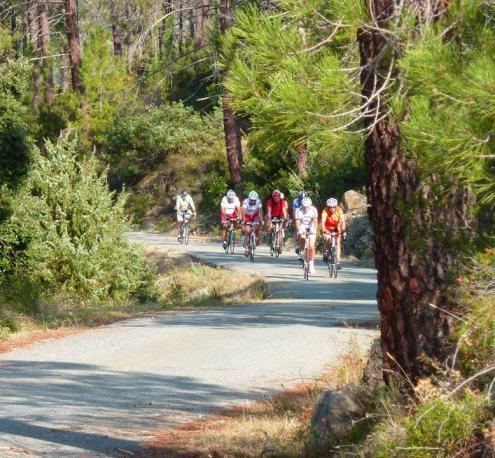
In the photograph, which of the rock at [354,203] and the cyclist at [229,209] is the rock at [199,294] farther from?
the rock at [354,203]

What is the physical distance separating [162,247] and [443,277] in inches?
1204

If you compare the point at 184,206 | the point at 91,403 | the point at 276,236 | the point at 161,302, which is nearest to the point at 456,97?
the point at 91,403

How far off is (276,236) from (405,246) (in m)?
26.0

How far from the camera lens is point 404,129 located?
6086mm

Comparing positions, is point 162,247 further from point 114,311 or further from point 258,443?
point 258,443

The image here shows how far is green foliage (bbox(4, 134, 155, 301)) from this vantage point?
24.4 meters

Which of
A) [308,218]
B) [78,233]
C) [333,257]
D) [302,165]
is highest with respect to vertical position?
[302,165]

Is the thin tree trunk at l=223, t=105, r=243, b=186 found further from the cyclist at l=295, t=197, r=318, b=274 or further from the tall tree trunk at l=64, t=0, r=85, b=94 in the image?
the cyclist at l=295, t=197, r=318, b=274

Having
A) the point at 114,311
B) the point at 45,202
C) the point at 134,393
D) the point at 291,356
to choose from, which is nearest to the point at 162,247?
the point at 45,202

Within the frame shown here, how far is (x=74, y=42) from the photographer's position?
5091cm

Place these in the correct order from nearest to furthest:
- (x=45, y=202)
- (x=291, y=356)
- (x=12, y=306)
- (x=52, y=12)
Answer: (x=291, y=356) < (x=12, y=306) < (x=45, y=202) < (x=52, y=12)

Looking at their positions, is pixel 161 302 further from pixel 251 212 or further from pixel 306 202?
pixel 251 212

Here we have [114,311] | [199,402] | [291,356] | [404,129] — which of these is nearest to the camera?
[404,129]

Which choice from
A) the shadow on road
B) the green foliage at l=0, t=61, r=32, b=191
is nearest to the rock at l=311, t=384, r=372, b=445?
the shadow on road
